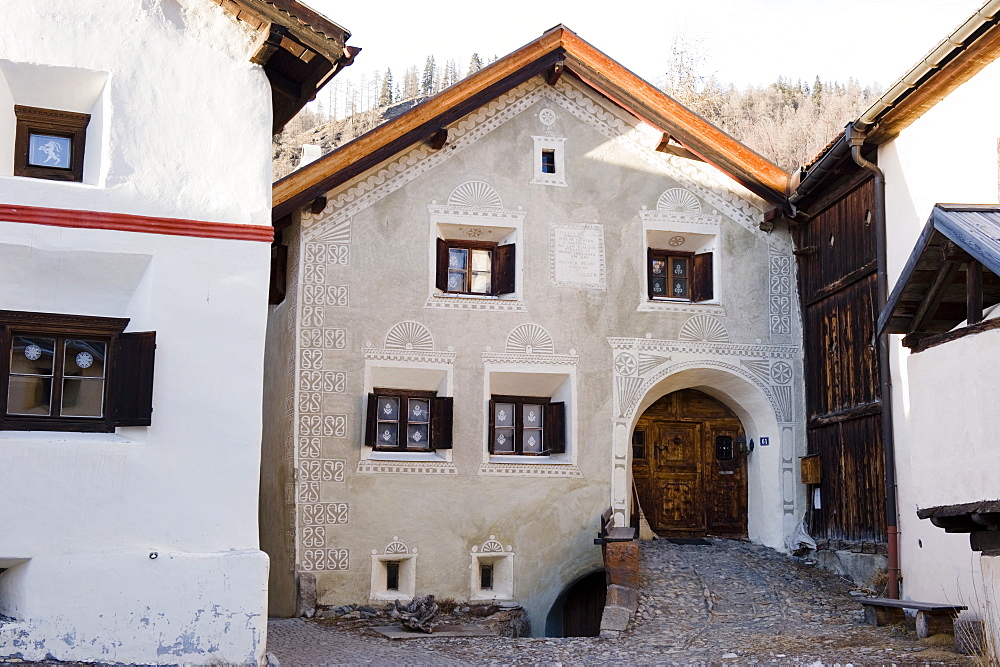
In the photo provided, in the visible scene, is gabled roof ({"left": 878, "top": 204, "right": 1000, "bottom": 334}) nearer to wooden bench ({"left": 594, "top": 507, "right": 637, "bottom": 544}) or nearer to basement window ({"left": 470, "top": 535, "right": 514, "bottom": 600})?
wooden bench ({"left": 594, "top": 507, "right": 637, "bottom": 544})

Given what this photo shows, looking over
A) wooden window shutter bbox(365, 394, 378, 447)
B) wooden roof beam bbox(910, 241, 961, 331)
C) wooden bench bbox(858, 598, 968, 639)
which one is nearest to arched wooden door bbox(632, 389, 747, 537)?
wooden window shutter bbox(365, 394, 378, 447)

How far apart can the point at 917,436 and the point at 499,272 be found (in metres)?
6.82

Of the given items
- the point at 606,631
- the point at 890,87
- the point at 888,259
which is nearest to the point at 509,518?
the point at 606,631

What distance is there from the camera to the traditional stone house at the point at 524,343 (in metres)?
14.1

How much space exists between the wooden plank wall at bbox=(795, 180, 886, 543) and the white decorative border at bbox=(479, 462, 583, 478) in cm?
310

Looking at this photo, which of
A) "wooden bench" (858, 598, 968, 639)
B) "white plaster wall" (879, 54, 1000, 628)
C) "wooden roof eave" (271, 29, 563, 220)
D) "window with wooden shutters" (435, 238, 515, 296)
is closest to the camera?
"white plaster wall" (879, 54, 1000, 628)

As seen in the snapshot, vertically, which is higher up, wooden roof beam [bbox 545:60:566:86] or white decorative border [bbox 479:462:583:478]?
wooden roof beam [bbox 545:60:566:86]

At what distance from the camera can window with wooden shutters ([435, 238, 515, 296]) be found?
592 inches

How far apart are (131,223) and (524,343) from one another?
21.2 feet

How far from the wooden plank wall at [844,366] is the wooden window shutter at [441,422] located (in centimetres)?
467

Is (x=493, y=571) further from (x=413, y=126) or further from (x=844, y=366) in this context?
(x=413, y=126)

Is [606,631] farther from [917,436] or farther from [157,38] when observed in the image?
[157,38]

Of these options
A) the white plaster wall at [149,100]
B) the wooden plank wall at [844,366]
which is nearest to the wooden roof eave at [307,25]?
the white plaster wall at [149,100]

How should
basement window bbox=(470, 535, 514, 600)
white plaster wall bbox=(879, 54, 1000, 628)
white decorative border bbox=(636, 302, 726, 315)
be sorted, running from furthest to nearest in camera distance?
white decorative border bbox=(636, 302, 726, 315)
basement window bbox=(470, 535, 514, 600)
white plaster wall bbox=(879, 54, 1000, 628)
